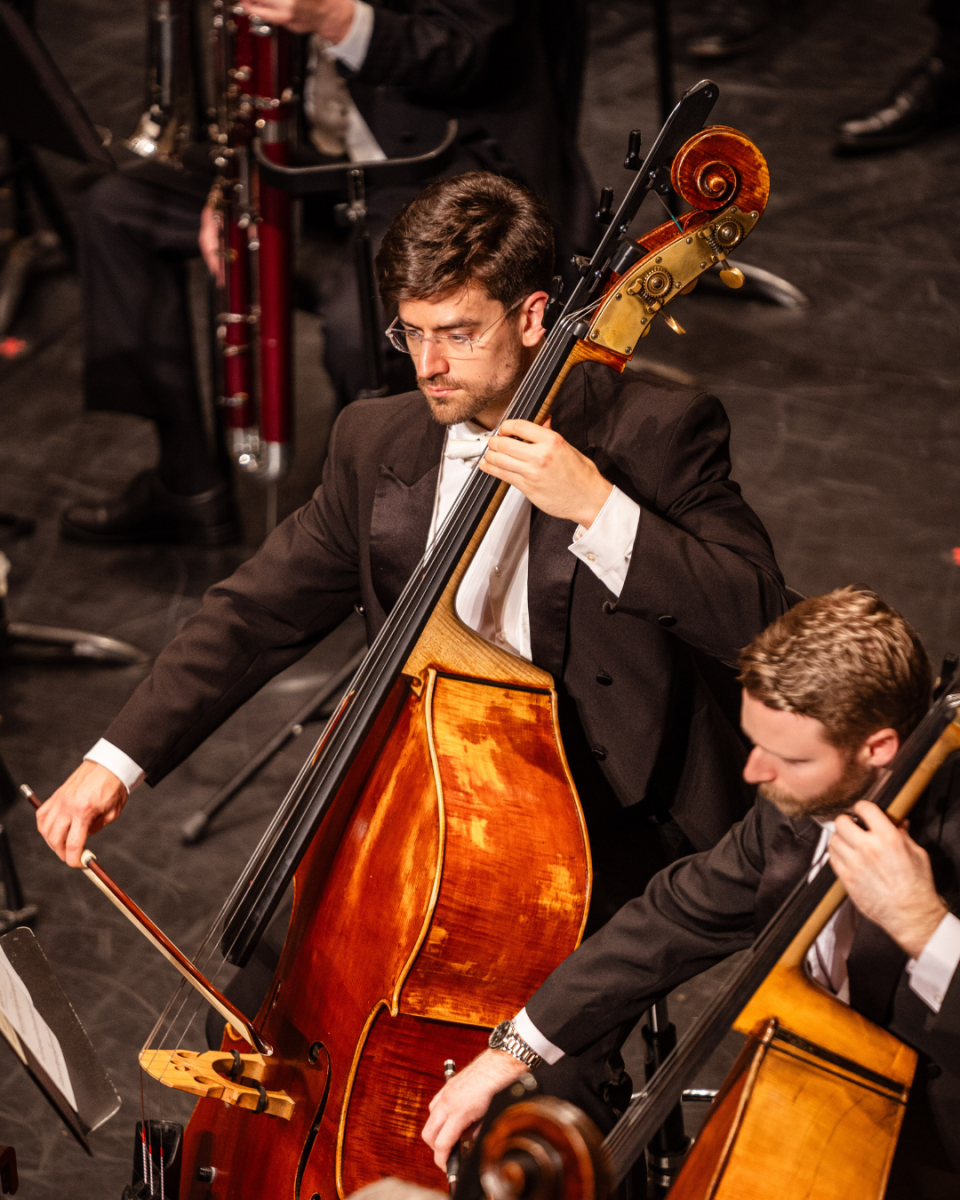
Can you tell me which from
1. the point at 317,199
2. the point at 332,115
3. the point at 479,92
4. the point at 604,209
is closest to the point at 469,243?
the point at 604,209

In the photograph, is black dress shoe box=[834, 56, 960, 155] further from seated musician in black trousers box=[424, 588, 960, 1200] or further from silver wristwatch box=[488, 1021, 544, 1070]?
silver wristwatch box=[488, 1021, 544, 1070]

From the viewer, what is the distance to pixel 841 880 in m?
1.42

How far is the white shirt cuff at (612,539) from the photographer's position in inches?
71.5

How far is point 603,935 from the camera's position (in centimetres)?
179

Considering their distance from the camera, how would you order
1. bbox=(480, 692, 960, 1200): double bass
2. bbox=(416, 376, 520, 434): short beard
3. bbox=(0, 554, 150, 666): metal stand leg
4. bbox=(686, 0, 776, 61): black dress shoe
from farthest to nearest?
bbox=(686, 0, 776, 61): black dress shoe, bbox=(0, 554, 150, 666): metal stand leg, bbox=(416, 376, 520, 434): short beard, bbox=(480, 692, 960, 1200): double bass

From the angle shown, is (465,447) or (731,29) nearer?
(465,447)

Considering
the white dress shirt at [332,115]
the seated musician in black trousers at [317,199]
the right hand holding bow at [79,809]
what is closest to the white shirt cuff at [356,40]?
the seated musician in black trousers at [317,199]

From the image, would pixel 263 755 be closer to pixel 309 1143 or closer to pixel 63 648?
pixel 63 648

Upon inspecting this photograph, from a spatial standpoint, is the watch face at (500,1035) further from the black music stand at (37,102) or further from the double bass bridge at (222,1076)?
the black music stand at (37,102)

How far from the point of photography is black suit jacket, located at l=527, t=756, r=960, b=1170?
1.55 m

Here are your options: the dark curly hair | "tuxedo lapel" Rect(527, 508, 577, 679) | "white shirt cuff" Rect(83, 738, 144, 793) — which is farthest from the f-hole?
the dark curly hair

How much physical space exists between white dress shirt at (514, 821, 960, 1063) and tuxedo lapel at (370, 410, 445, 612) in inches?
27.3

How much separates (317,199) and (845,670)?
2.40 m

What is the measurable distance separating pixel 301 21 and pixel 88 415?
1.83m
